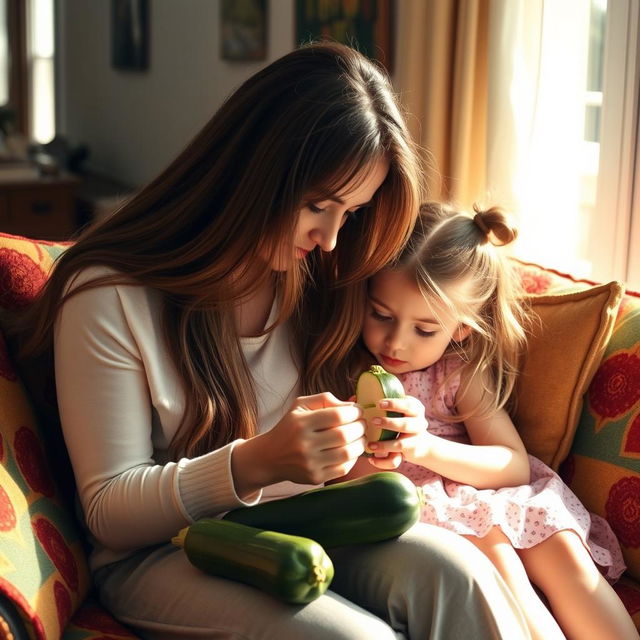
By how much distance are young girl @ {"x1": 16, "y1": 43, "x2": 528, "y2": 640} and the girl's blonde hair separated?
0.34 feet

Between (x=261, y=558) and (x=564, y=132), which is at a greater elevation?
(x=564, y=132)

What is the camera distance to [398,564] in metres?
1.37

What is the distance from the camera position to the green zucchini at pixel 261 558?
49.5 inches

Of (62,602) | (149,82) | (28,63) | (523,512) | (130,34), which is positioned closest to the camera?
(62,602)

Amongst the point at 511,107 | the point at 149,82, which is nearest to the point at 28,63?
the point at 149,82

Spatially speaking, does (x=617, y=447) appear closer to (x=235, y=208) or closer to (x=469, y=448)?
(x=469, y=448)

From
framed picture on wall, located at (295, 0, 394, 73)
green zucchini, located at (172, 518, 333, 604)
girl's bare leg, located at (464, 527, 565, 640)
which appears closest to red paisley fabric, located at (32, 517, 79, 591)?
green zucchini, located at (172, 518, 333, 604)

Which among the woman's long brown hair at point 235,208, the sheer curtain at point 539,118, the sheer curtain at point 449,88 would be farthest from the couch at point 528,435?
the sheer curtain at point 449,88

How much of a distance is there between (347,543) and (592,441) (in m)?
0.60

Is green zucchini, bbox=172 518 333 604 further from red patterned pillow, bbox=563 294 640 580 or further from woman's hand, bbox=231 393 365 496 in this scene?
red patterned pillow, bbox=563 294 640 580

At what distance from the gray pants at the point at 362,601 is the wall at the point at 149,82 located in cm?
273

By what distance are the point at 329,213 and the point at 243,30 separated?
9.04 ft

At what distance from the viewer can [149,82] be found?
203 inches

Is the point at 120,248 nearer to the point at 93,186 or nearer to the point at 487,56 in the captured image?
the point at 487,56
